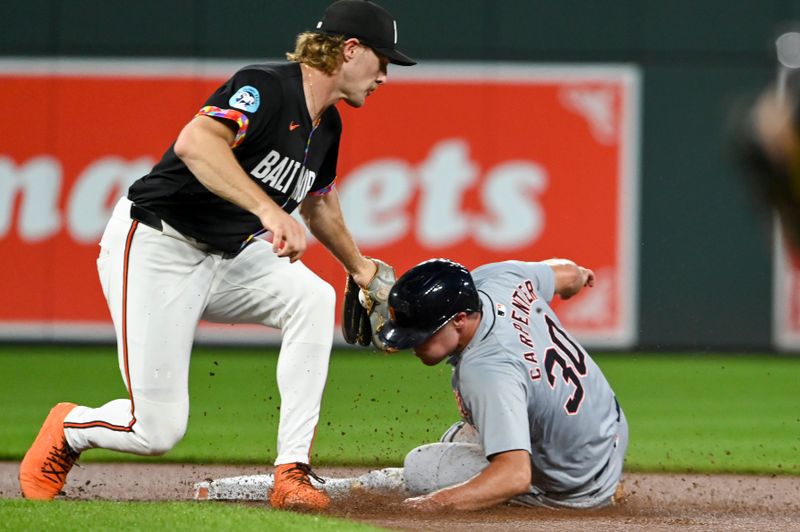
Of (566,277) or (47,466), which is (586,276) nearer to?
(566,277)

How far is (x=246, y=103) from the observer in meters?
3.66

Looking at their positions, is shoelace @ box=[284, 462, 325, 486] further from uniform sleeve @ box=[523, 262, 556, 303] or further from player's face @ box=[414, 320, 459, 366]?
uniform sleeve @ box=[523, 262, 556, 303]

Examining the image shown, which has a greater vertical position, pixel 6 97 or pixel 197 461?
pixel 6 97

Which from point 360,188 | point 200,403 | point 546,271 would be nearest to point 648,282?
point 360,188

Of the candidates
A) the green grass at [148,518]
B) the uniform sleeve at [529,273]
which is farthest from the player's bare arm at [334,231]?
the green grass at [148,518]

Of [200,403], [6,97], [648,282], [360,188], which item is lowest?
[200,403]

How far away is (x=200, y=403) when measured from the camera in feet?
24.0

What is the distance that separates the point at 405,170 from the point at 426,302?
653 cm

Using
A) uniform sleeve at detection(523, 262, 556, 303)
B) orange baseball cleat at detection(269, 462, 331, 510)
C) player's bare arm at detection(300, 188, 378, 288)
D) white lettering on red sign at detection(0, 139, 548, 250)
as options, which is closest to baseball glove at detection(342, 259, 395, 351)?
player's bare arm at detection(300, 188, 378, 288)

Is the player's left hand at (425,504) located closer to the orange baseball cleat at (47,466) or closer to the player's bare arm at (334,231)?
the player's bare arm at (334,231)

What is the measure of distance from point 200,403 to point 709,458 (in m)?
3.16

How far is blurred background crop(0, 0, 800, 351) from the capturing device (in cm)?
986

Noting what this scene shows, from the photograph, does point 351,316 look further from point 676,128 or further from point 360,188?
point 676,128

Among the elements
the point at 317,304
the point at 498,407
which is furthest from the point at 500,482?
the point at 317,304
